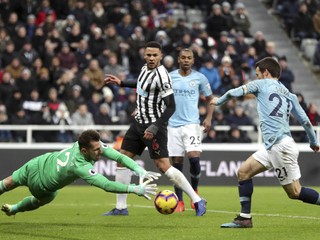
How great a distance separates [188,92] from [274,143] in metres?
4.02

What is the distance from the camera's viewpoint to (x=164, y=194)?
1184 cm

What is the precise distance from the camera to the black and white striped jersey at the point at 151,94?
13.6m

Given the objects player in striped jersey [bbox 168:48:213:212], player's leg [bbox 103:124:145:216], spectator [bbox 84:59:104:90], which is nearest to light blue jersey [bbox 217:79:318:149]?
player's leg [bbox 103:124:145:216]

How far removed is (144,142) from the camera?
13.9 metres

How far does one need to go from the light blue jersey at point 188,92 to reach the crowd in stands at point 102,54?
7641 millimetres

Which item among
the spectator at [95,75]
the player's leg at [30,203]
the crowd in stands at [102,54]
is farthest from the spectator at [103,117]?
the player's leg at [30,203]

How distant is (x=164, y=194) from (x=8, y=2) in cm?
1642

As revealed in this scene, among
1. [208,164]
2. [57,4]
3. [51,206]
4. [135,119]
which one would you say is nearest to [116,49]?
[57,4]

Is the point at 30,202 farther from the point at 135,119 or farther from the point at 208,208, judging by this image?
the point at 208,208

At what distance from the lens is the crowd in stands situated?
2389cm

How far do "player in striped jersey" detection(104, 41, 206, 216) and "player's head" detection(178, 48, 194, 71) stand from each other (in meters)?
1.42

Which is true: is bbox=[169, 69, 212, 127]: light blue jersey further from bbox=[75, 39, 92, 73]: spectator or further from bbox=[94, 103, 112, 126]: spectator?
bbox=[75, 39, 92, 73]: spectator

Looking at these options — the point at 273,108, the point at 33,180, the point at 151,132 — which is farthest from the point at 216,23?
the point at 33,180

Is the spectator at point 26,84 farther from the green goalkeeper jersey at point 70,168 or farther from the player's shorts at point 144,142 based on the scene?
the green goalkeeper jersey at point 70,168
